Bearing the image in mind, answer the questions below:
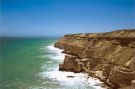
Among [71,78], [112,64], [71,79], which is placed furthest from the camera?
[71,78]

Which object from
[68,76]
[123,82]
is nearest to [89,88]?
[123,82]

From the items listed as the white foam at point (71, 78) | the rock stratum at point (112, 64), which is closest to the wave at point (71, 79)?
the white foam at point (71, 78)

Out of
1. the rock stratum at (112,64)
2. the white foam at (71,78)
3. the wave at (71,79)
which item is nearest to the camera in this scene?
the rock stratum at (112,64)

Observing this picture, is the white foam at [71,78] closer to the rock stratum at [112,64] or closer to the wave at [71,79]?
the wave at [71,79]

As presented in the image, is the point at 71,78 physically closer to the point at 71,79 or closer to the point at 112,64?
the point at 71,79

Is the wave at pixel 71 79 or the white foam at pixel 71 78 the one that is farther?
the white foam at pixel 71 78

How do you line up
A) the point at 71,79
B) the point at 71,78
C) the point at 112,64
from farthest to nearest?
1. the point at 71,78
2. the point at 71,79
3. the point at 112,64

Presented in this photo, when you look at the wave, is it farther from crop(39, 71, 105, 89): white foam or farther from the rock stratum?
the rock stratum

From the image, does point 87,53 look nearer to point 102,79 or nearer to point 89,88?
point 102,79

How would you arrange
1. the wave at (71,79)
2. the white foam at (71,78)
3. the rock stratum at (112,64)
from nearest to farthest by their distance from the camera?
the rock stratum at (112,64) < the wave at (71,79) < the white foam at (71,78)

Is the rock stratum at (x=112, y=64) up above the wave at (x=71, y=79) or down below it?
above

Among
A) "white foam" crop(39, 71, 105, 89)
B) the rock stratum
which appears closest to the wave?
"white foam" crop(39, 71, 105, 89)

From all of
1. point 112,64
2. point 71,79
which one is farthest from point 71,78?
point 112,64
